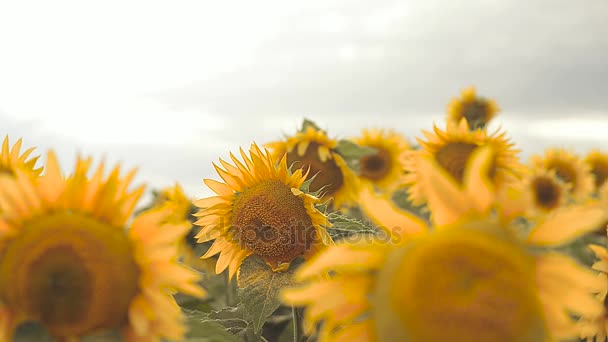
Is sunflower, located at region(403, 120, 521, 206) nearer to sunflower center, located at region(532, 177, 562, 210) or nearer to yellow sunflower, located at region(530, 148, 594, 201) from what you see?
sunflower center, located at region(532, 177, 562, 210)

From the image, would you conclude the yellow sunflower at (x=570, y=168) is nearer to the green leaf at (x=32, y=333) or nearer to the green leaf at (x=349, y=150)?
the green leaf at (x=349, y=150)

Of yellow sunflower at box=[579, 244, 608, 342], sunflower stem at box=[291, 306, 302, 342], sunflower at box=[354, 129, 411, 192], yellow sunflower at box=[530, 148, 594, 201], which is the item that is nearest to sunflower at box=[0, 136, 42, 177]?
sunflower stem at box=[291, 306, 302, 342]

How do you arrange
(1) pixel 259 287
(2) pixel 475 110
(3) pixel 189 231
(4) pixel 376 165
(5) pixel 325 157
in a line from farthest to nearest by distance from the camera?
(2) pixel 475 110 < (4) pixel 376 165 < (3) pixel 189 231 < (5) pixel 325 157 < (1) pixel 259 287

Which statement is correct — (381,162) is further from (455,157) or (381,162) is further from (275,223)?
(275,223)

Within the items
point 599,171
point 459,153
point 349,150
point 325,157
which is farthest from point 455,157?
point 599,171

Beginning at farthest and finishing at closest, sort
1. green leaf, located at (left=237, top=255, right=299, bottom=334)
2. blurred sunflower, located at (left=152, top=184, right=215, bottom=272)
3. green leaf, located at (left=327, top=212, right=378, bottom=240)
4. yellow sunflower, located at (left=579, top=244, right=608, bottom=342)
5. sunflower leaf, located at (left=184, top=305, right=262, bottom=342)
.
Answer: blurred sunflower, located at (left=152, top=184, right=215, bottom=272)
green leaf, located at (left=327, top=212, right=378, bottom=240)
green leaf, located at (left=237, top=255, right=299, bottom=334)
yellow sunflower, located at (left=579, top=244, right=608, bottom=342)
sunflower leaf, located at (left=184, top=305, right=262, bottom=342)

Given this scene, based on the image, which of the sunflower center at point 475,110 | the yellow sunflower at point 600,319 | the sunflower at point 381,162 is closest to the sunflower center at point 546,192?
the sunflower at point 381,162
